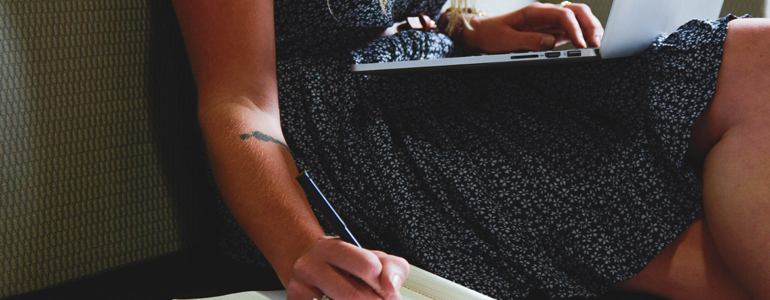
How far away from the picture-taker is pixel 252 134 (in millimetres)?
547

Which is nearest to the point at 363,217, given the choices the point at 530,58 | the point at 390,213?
the point at 390,213

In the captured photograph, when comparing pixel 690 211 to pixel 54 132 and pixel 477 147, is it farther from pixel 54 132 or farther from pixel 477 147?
pixel 54 132

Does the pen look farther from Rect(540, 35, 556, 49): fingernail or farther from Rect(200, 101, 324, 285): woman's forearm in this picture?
Rect(540, 35, 556, 49): fingernail

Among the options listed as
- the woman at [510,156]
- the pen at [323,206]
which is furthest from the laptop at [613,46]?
the pen at [323,206]

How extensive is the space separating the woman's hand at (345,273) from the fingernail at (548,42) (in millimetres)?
486

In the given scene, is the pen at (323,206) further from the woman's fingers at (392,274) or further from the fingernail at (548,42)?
the fingernail at (548,42)

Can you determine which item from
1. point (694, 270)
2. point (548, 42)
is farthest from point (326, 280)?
point (548, 42)

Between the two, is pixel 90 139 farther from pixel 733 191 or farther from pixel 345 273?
pixel 733 191

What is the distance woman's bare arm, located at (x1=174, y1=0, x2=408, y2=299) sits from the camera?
46 cm

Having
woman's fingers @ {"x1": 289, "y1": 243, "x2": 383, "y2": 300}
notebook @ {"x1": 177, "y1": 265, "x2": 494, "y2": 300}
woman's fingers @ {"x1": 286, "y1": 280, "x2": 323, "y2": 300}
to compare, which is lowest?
notebook @ {"x1": 177, "y1": 265, "x2": 494, "y2": 300}

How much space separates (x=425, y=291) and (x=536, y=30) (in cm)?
55

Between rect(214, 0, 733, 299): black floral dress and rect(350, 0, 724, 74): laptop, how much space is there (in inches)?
1.2

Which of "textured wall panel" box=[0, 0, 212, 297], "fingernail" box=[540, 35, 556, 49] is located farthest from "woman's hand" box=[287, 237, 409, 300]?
"fingernail" box=[540, 35, 556, 49]

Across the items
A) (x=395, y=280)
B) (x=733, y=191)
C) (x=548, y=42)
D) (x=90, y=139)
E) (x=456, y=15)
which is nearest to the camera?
(x=395, y=280)
